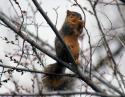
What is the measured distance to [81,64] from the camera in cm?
485

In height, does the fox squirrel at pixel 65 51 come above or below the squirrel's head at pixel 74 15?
below

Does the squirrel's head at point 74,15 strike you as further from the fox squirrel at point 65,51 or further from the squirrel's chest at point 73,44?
the squirrel's chest at point 73,44

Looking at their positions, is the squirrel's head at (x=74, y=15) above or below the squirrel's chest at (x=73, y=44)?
above

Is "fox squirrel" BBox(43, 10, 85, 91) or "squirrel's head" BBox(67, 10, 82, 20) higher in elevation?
"squirrel's head" BBox(67, 10, 82, 20)

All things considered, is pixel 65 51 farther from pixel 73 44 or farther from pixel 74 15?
pixel 74 15

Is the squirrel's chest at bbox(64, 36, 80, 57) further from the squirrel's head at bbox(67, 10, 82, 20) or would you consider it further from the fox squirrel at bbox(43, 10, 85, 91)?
the squirrel's head at bbox(67, 10, 82, 20)

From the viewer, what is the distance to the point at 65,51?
4641 mm

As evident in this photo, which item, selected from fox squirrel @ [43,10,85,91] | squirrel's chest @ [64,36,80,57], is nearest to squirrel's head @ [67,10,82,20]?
fox squirrel @ [43,10,85,91]

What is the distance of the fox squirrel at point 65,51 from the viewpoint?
466 centimetres

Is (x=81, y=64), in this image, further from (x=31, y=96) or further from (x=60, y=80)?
(x=31, y=96)

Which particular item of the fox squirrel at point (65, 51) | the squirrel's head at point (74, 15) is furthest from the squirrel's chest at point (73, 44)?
the squirrel's head at point (74, 15)

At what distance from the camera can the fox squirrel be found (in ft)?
15.3

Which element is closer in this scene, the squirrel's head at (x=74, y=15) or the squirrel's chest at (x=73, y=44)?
the squirrel's head at (x=74, y=15)

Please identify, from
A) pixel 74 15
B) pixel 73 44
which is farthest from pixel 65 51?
pixel 74 15
